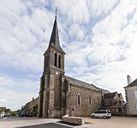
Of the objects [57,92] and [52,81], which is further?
[57,92]

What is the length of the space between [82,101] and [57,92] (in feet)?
25.7

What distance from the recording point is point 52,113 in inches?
1236

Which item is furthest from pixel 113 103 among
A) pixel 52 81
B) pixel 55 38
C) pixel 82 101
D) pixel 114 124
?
pixel 114 124

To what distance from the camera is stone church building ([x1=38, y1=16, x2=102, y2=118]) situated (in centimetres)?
3250

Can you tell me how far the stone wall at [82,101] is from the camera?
35009 millimetres

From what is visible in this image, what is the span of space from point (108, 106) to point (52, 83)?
2054 centimetres

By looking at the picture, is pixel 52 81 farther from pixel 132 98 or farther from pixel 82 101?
pixel 132 98

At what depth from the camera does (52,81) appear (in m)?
33.7

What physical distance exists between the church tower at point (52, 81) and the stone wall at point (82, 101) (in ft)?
8.11

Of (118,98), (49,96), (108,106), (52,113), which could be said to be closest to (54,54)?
(49,96)

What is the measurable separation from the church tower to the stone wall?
8.11ft

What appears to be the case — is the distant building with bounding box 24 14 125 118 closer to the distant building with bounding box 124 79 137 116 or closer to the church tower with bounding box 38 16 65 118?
the church tower with bounding box 38 16 65 118

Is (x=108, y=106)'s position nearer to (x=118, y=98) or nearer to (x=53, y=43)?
(x=118, y=98)

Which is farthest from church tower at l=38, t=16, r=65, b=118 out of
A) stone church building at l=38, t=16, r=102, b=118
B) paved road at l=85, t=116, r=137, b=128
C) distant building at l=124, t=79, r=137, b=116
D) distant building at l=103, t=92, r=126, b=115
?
distant building at l=103, t=92, r=126, b=115
